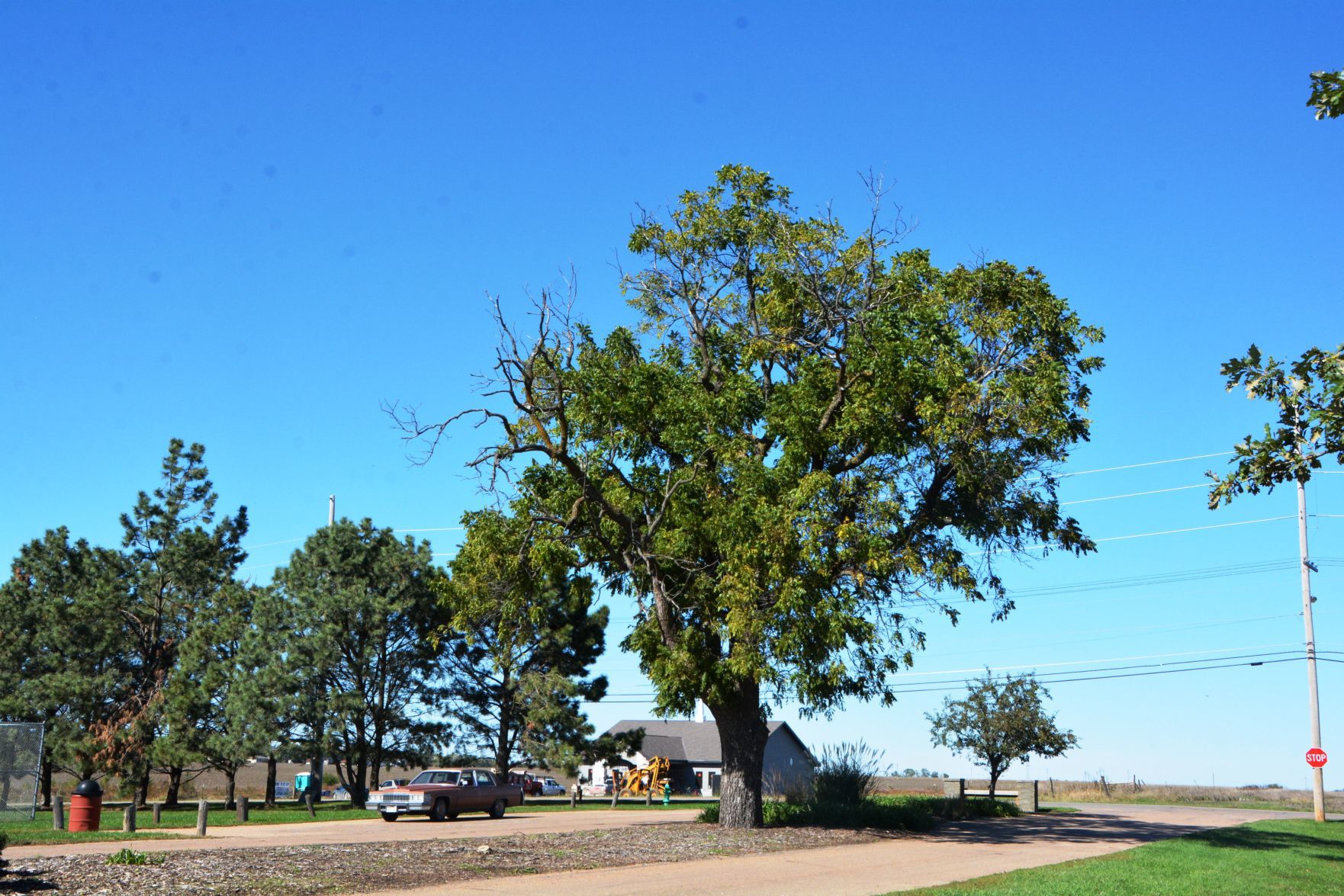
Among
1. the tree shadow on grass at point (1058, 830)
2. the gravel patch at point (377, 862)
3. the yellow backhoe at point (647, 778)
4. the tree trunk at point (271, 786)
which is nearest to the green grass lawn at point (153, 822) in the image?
the tree trunk at point (271, 786)

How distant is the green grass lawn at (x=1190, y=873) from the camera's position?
581 inches

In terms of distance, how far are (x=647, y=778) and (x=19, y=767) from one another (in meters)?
33.8

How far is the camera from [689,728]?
86.2 m

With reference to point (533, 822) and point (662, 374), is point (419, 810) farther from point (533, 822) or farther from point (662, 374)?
point (662, 374)

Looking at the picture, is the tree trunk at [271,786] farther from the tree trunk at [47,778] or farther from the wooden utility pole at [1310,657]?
the wooden utility pole at [1310,657]

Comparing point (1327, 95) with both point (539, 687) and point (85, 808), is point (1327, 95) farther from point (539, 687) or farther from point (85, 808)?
point (539, 687)

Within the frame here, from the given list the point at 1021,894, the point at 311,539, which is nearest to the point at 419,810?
the point at 311,539

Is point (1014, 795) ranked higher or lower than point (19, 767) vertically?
lower

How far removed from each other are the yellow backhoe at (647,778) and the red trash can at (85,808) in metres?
34.1

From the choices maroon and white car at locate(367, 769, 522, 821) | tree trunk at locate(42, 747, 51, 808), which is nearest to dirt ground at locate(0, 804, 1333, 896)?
maroon and white car at locate(367, 769, 522, 821)

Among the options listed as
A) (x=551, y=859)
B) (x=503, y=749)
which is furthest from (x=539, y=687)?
(x=551, y=859)

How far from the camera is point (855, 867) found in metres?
17.8

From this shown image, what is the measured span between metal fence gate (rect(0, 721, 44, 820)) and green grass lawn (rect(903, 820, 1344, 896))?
23.6 meters

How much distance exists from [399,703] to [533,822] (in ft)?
40.7
